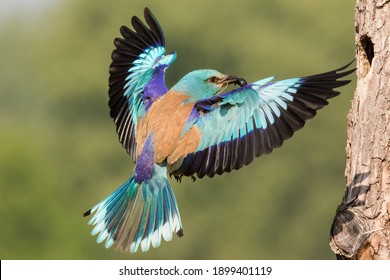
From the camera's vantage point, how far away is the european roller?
4.84 metres

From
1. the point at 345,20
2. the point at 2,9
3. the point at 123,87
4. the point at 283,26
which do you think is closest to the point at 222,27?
the point at 283,26

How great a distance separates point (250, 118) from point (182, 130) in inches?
12.4

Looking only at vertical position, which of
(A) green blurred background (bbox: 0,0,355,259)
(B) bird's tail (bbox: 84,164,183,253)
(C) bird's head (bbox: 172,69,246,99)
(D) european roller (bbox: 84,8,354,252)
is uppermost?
(C) bird's head (bbox: 172,69,246,99)

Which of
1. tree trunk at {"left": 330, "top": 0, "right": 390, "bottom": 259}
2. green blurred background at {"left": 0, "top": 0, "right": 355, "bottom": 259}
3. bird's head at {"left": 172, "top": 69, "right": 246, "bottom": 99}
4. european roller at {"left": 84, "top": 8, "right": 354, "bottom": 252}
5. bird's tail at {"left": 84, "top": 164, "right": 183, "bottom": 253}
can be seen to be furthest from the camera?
green blurred background at {"left": 0, "top": 0, "right": 355, "bottom": 259}

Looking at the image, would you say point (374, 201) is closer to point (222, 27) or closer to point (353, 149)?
→ point (353, 149)

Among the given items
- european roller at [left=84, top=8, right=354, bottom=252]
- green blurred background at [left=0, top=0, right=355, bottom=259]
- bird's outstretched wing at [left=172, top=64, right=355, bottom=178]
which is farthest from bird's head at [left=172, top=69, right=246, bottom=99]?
green blurred background at [left=0, top=0, right=355, bottom=259]

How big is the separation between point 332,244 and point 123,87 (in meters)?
1.41

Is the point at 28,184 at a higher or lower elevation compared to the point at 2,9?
lower

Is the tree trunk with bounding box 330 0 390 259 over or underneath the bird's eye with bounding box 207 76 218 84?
underneath

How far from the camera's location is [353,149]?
4.84 m

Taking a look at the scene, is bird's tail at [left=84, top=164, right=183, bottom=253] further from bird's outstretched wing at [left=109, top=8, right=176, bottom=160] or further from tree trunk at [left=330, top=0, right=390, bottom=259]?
tree trunk at [left=330, top=0, right=390, bottom=259]

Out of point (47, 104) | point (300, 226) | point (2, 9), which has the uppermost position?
point (2, 9)

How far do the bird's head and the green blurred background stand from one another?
12.8m

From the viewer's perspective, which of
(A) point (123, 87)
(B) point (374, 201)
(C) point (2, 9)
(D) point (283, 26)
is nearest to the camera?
(B) point (374, 201)
